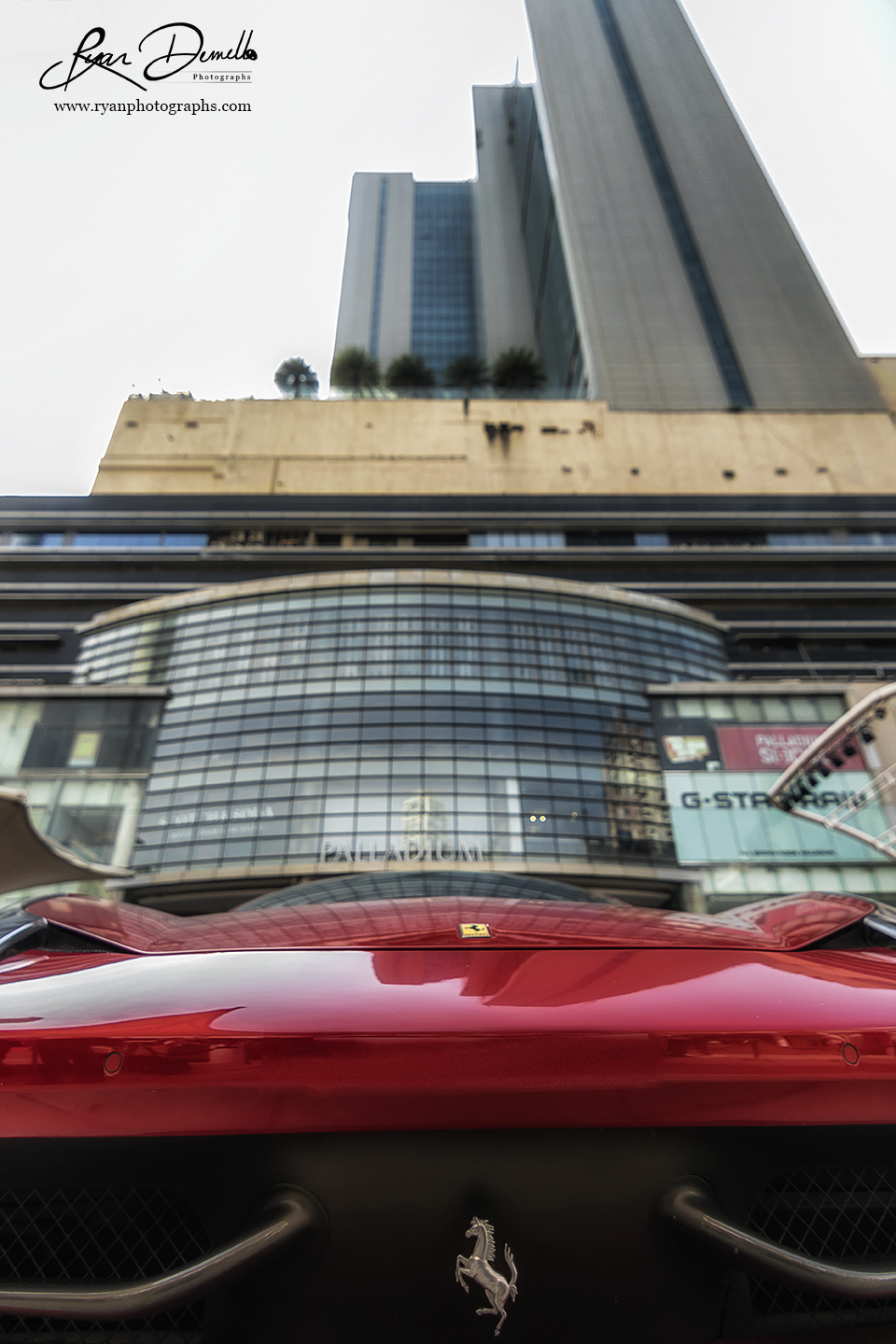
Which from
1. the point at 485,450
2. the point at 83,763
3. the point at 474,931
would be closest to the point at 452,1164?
the point at 474,931

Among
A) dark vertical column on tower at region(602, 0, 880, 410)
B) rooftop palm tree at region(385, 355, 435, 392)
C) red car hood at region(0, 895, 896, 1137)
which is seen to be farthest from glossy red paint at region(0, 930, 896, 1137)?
dark vertical column on tower at region(602, 0, 880, 410)

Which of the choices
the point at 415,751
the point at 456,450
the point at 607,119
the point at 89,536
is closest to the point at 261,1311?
the point at 415,751

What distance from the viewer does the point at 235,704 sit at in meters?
24.8

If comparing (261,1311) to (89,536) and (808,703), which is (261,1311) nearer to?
(808,703)

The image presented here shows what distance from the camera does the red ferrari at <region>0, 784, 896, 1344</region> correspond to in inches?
33.7

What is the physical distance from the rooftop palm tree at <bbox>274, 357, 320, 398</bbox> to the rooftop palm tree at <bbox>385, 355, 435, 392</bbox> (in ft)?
26.6

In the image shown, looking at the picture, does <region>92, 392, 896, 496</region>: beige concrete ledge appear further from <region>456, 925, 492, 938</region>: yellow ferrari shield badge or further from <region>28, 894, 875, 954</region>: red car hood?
<region>456, 925, 492, 938</region>: yellow ferrari shield badge

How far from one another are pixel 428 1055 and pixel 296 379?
219ft

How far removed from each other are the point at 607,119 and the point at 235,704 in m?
79.2

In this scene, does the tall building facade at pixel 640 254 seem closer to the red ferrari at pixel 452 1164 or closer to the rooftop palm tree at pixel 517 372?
the rooftop palm tree at pixel 517 372

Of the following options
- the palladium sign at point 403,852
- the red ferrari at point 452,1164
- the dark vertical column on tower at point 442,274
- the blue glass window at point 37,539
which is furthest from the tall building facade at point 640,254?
the red ferrari at point 452,1164

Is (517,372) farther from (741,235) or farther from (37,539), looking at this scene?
(37,539)

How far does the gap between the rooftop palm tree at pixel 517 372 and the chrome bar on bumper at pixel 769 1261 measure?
203 ft

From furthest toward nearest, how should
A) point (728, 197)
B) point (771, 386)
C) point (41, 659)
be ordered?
1. point (728, 197)
2. point (771, 386)
3. point (41, 659)
